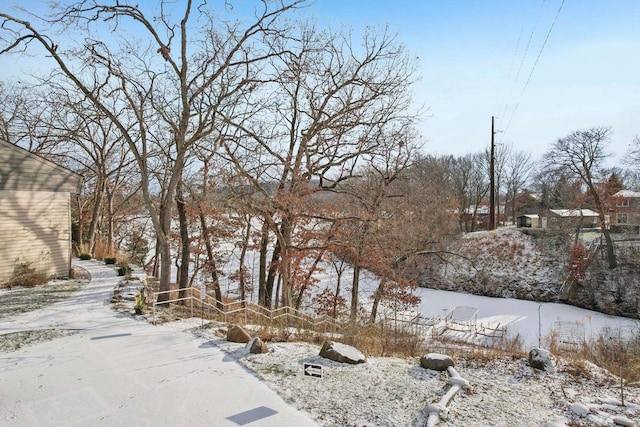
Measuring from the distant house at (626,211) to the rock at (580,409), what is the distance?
90.4 ft

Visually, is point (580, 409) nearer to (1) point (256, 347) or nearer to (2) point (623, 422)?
(2) point (623, 422)

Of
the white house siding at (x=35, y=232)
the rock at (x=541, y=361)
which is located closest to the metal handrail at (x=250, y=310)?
the white house siding at (x=35, y=232)

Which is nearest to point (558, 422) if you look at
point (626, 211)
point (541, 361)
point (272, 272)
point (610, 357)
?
point (541, 361)

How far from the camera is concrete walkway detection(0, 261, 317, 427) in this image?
434 centimetres

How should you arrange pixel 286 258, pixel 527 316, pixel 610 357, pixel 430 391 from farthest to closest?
pixel 527 316
pixel 286 258
pixel 610 357
pixel 430 391

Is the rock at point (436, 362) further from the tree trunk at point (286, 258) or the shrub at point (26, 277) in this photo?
the shrub at point (26, 277)

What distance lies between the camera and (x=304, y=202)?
1373 cm

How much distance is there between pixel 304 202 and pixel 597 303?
20.0 m

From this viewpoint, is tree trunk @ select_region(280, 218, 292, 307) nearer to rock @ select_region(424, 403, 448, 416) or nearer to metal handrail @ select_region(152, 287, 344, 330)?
metal handrail @ select_region(152, 287, 344, 330)

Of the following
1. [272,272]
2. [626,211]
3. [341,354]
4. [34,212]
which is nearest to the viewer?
[341,354]

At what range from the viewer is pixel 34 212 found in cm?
1180

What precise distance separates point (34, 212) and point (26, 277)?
1.96 meters

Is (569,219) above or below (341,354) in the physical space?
above

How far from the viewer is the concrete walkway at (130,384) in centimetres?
434
